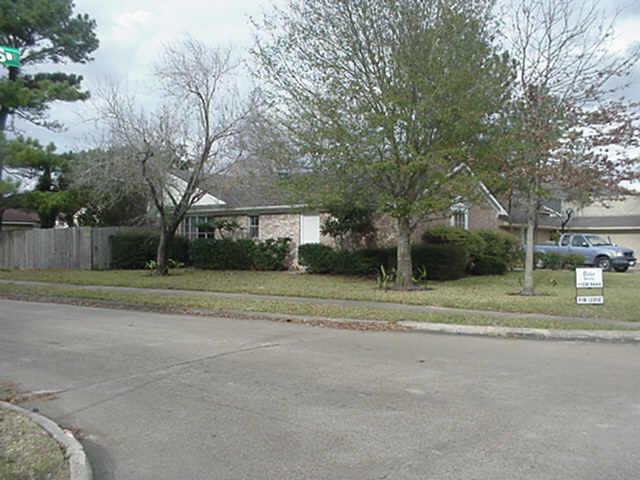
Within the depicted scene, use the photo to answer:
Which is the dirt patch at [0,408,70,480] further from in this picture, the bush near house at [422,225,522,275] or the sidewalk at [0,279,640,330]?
the bush near house at [422,225,522,275]

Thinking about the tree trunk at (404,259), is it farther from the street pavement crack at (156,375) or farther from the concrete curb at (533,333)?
the street pavement crack at (156,375)

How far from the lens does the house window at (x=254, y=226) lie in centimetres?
2745

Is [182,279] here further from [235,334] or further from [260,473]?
[260,473]

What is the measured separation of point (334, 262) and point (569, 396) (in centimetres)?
1636

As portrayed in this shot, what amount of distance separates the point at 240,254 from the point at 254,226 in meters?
1.88

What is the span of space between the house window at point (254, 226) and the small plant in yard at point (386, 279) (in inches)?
281

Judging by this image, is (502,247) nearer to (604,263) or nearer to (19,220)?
(604,263)

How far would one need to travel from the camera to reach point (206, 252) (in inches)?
1064

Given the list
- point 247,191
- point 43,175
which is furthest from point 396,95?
point 43,175

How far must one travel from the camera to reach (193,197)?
2347 cm

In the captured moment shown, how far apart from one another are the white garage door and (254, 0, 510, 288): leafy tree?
705 cm

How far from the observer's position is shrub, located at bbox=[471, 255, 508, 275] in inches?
984

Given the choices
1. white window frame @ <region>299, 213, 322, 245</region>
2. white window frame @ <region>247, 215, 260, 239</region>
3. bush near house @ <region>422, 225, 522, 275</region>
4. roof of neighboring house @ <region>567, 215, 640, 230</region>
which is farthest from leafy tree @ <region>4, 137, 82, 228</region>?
roof of neighboring house @ <region>567, 215, 640, 230</region>

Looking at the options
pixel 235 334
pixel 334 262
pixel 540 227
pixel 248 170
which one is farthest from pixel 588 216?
pixel 235 334
